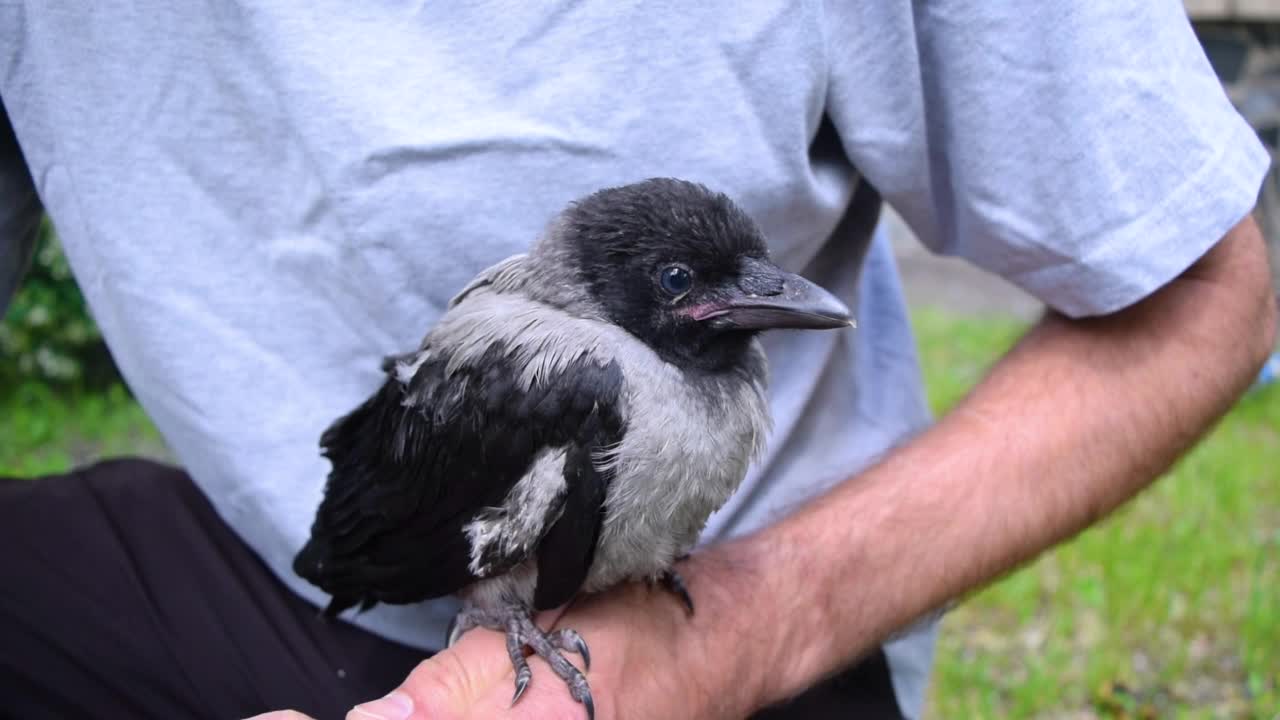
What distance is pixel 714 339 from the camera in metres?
1.80

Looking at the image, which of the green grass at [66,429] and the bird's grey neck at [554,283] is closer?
Answer: the bird's grey neck at [554,283]

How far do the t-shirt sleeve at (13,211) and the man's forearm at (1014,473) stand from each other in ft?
5.38

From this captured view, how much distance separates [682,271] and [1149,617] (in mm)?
3264

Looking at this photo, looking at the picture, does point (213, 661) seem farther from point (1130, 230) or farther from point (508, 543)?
point (1130, 230)

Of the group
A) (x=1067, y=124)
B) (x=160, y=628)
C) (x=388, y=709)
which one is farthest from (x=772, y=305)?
(x=160, y=628)

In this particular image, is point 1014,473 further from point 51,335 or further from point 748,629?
point 51,335

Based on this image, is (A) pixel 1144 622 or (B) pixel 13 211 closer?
(B) pixel 13 211

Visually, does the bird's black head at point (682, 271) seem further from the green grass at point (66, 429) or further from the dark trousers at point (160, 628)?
the green grass at point (66, 429)

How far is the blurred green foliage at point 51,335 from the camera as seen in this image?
6676 millimetres

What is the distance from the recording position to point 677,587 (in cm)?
198

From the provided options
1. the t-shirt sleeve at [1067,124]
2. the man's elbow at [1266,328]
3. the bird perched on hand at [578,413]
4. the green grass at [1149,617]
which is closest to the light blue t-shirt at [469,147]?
the t-shirt sleeve at [1067,124]

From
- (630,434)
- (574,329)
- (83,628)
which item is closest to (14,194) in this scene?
(83,628)

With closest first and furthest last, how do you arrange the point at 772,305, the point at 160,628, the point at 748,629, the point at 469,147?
1. the point at 772,305
2. the point at 469,147
3. the point at 748,629
4. the point at 160,628

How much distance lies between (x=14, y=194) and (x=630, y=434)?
1.52 meters
